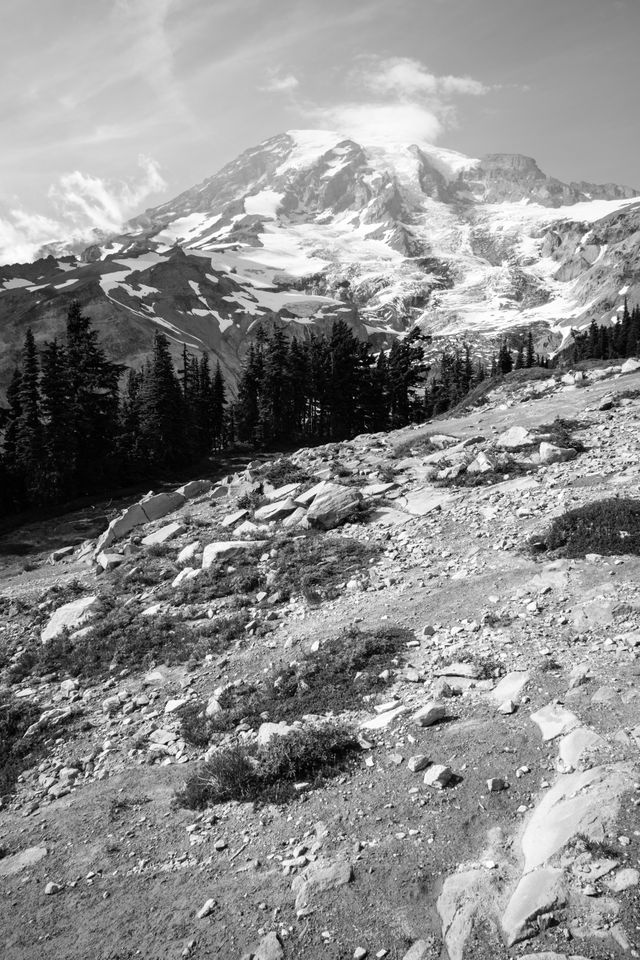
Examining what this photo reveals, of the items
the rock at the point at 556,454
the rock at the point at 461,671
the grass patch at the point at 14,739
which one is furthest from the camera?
the rock at the point at 556,454

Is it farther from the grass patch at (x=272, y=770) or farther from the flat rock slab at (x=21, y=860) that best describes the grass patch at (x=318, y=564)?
the flat rock slab at (x=21, y=860)

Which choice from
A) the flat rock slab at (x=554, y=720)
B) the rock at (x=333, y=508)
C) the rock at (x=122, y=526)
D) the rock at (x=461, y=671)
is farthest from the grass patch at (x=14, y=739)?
the rock at (x=122, y=526)

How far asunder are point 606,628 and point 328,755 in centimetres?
554

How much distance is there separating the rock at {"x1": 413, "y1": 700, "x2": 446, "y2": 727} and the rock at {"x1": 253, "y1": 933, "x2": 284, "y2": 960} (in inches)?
145

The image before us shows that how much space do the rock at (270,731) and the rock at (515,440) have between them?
16340 millimetres

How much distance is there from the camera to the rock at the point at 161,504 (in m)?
29.9

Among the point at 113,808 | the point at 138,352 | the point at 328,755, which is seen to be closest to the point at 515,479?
the point at 328,755

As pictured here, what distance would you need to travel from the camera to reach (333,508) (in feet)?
67.4

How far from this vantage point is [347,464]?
28.6m

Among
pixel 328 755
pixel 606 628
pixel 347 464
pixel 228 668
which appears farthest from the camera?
pixel 347 464

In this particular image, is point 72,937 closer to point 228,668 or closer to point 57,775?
point 57,775

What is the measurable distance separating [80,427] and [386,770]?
49746 millimetres

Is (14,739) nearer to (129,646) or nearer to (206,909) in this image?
(129,646)

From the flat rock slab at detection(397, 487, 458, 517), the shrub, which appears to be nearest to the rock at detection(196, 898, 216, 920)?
the shrub
